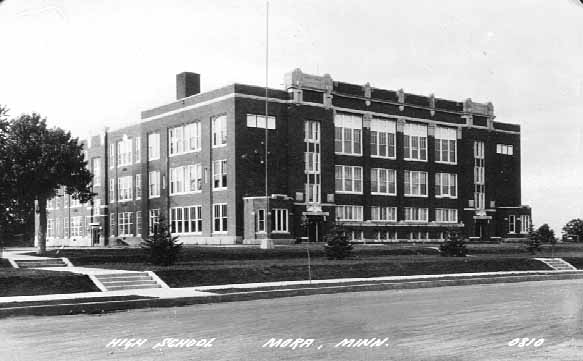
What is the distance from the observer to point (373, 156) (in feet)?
206

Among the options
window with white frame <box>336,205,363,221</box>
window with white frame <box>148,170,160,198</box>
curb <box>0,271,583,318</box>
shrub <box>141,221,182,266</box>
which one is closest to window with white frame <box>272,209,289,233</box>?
window with white frame <box>336,205,363,221</box>

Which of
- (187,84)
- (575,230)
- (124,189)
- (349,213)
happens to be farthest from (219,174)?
(575,230)

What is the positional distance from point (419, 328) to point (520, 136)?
224 feet

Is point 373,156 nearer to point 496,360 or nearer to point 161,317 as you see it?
point 161,317

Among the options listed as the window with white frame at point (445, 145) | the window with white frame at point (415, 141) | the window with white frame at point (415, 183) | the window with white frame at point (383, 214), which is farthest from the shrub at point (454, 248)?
the window with white frame at point (445, 145)

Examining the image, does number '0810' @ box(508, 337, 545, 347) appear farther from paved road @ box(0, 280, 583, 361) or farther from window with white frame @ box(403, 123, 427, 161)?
window with white frame @ box(403, 123, 427, 161)

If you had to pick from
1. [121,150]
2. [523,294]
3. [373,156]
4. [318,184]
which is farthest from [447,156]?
[523,294]

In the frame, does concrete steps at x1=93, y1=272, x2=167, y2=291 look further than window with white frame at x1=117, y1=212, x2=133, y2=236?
No

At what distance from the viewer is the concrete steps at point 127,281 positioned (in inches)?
904

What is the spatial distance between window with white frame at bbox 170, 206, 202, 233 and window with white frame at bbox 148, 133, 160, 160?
5703 millimetres

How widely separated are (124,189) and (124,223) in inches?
126

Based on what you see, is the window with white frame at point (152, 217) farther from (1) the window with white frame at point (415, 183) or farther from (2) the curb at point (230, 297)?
(2) the curb at point (230, 297)

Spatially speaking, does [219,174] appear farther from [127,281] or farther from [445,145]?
[127,281]

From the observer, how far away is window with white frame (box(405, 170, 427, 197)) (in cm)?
6519
